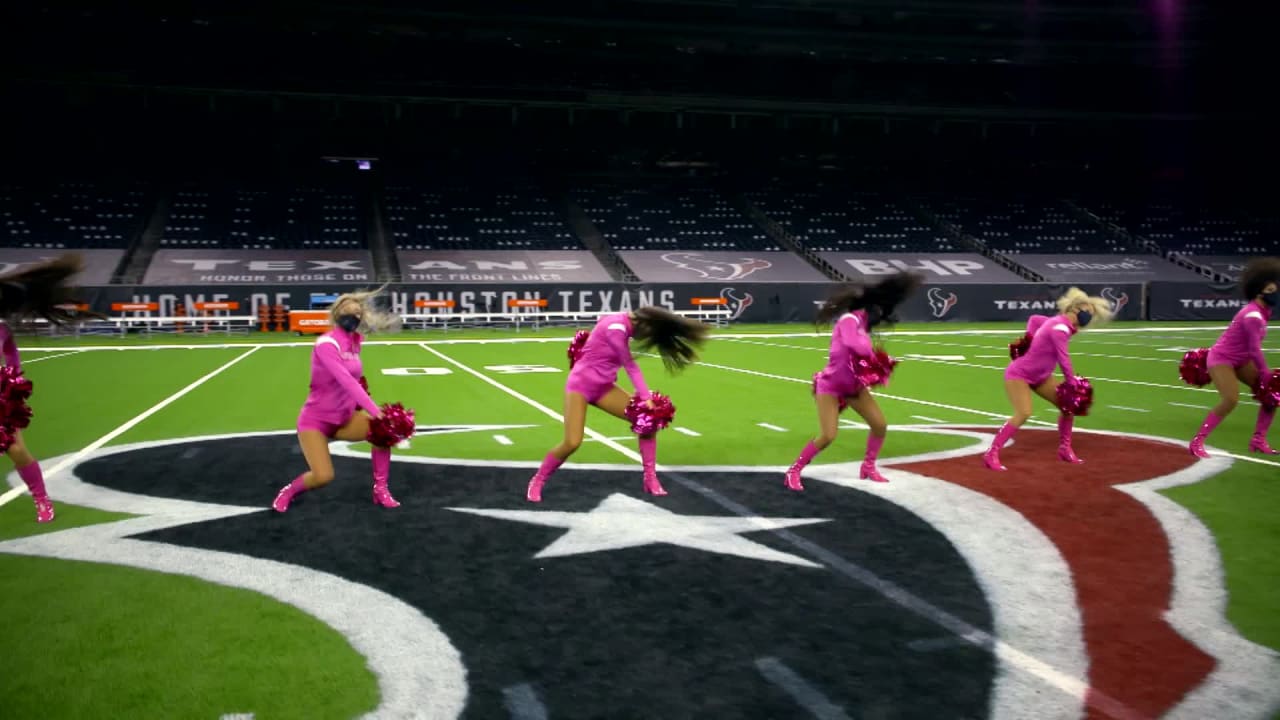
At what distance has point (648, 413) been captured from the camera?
23.5ft

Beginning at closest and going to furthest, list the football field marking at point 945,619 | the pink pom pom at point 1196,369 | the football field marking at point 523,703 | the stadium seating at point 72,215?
the football field marking at point 523,703
the football field marking at point 945,619
the pink pom pom at point 1196,369
the stadium seating at point 72,215

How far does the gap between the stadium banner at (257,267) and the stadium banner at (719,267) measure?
11.3 m

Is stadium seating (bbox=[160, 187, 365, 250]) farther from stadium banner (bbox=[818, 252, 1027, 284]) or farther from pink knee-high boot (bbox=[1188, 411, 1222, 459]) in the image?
pink knee-high boot (bbox=[1188, 411, 1222, 459])

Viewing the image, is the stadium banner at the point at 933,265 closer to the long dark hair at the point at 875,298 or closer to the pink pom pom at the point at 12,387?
the long dark hair at the point at 875,298

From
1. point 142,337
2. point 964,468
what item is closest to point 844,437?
point 964,468

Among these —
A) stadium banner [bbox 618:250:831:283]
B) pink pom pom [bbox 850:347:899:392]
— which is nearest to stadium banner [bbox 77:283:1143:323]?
stadium banner [bbox 618:250:831:283]

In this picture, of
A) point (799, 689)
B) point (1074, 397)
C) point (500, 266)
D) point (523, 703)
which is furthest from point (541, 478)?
point (500, 266)

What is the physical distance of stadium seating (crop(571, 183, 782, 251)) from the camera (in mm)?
43281

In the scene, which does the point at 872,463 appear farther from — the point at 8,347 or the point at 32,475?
the point at 8,347

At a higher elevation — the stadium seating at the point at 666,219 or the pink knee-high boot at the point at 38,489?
the stadium seating at the point at 666,219

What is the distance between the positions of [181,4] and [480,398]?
34653 millimetres

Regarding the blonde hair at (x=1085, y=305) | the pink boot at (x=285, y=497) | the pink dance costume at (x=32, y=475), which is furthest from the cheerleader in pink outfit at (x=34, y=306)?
the blonde hair at (x=1085, y=305)

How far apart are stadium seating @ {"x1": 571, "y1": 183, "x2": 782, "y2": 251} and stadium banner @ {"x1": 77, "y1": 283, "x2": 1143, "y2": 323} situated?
7.32m

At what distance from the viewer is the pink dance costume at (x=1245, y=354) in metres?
8.95
